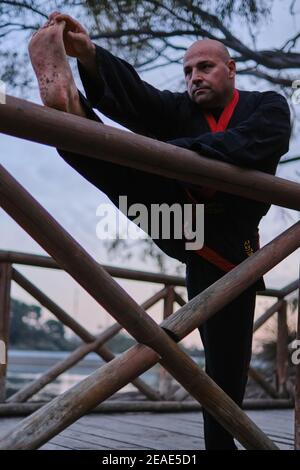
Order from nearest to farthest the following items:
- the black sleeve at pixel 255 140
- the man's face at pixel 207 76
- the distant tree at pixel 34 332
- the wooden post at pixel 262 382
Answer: the black sleeve at pixel 255 140, the man's face at pixel 207 76, the wooden post at pixel 262 382, the distant tree at pixel 34 332

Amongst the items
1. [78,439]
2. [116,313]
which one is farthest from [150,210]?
[78,439]

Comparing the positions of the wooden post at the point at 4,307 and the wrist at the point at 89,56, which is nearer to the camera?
the wrist at the point at 89,56

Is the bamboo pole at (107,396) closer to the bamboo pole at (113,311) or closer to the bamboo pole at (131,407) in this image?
the bamboo pole at (113,311)

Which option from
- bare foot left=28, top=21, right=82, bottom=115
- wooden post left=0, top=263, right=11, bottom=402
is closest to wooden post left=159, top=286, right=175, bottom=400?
wooden post left=0, top=263, right=11, bottom=402

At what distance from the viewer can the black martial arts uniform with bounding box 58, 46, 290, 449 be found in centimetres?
159

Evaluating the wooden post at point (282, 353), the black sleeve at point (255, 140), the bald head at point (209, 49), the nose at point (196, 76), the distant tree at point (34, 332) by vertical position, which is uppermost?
the distant tree at point (34, 332)

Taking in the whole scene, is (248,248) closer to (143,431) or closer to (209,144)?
(209,144)

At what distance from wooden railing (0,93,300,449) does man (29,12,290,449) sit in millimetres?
75

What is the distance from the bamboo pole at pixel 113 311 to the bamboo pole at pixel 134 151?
9 cm

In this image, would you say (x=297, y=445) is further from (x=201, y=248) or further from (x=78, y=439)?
(x=78, y=439)

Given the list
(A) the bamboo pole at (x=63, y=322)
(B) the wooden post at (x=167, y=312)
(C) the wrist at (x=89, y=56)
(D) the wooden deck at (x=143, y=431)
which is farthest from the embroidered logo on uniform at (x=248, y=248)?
(B) the wooden post at (x=167, y=312)

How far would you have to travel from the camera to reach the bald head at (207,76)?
1.81 meters

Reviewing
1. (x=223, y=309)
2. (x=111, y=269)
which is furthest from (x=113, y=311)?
(x=111, y=269)

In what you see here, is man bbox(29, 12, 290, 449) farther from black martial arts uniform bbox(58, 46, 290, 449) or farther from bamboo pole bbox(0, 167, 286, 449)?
bamboo pole bbox(0, 167, 286, 449)
